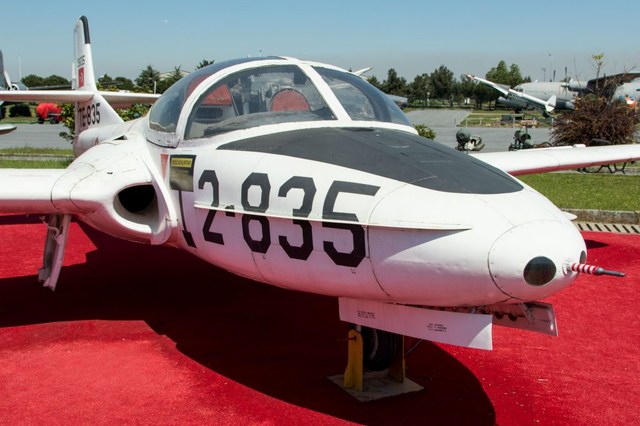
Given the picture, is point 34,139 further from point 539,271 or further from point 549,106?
point 539,271

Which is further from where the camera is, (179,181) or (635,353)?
(635,353)

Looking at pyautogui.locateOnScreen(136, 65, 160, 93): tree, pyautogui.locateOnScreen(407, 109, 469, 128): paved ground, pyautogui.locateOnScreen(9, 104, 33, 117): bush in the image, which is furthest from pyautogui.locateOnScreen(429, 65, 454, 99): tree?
pyautogui.locateOnScreen(9, 104, 33, 117): bush

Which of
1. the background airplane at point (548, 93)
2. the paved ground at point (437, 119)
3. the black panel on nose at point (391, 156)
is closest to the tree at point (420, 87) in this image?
the paved ground at point (437, 119)

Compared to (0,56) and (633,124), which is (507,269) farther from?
(0,56)

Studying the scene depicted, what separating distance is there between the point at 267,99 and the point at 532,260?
3166mm

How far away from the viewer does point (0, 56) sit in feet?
121

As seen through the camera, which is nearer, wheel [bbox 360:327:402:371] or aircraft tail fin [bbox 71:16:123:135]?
wheel [bbox 360:327:402:371]

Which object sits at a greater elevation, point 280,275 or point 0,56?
point 0,56

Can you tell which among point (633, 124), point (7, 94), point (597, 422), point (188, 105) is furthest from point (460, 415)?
point (633, 124)

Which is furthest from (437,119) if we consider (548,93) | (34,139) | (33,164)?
(33,164)

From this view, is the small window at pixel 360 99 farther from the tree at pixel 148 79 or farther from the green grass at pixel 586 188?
the tree at pixel 148 79

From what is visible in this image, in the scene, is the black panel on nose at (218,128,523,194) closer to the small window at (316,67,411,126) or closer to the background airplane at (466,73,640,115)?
the small window at (316,67,411,126)

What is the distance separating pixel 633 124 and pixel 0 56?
1289 inches

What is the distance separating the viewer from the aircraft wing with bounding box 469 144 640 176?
32.0 feet
